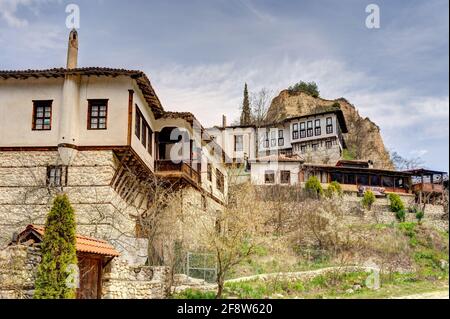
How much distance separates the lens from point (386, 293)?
14.7 meters

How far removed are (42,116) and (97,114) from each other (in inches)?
63.1

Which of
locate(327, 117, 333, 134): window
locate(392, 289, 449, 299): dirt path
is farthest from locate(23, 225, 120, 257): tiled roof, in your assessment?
locate(327, 117, 333, 134): window

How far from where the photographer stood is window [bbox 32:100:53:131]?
52.4 feet

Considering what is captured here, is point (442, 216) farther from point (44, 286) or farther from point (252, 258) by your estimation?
point (44, 286)

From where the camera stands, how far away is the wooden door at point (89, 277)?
12.1m

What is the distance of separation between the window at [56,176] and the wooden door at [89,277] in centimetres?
379

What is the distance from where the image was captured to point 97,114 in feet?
53.7

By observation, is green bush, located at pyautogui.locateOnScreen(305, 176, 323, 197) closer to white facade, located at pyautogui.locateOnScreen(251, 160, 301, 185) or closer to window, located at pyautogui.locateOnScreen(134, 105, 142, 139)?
white facade, located at pyautogui.locateOnScreen(251, 160, 301, 185)

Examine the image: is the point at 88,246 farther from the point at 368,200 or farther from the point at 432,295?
the point at 368,200

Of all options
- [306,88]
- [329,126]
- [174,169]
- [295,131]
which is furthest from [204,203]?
[306,88]

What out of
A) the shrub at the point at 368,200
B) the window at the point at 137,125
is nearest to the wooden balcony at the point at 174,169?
the window at the point at 137,125

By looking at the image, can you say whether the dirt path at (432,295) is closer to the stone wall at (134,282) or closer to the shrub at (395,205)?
the stone wall at (134,282)

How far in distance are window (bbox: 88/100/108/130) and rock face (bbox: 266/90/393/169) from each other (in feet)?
92.0

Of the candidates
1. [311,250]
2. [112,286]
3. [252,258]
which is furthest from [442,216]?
[112,286]
